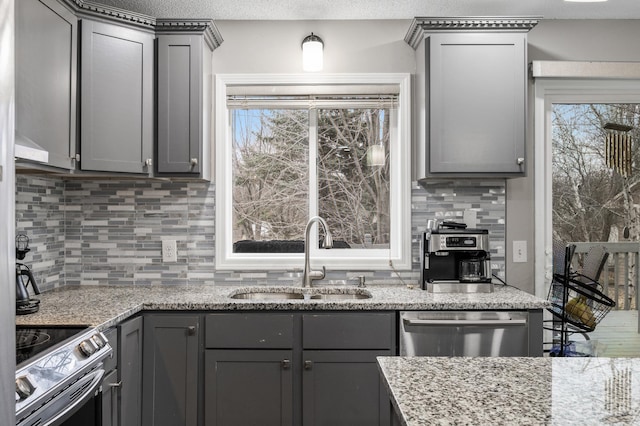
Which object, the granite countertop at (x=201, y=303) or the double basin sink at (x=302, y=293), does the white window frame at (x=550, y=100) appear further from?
the double basin sink at (x=302, y=293)

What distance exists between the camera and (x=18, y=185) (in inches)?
100

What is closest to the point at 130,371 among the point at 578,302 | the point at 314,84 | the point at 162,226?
the point at 162,226

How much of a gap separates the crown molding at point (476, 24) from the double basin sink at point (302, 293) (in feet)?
4.85

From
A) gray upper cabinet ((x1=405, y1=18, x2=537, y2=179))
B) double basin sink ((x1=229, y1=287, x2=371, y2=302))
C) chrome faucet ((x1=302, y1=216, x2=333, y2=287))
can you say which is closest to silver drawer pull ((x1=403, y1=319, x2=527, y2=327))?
double basin sink ((x1=229, y1=287, x2=371, y2=302))

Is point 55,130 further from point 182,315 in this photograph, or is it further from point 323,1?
point 323,1

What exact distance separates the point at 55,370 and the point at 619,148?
316cm

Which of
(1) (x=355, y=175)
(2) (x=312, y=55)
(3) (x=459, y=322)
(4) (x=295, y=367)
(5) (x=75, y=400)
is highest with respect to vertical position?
(2) (x=312, y=55)

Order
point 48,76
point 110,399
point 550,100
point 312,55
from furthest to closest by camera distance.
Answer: point 550,100, point 312,55, point 48,76, point 110,399

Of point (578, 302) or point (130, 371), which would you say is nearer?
point (130, 371)

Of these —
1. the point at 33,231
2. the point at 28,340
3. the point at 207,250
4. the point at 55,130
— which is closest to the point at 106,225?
the point at 33,231

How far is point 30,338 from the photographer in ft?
5.83

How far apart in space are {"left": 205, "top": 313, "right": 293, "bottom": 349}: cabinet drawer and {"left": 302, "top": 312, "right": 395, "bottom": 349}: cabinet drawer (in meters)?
0.09

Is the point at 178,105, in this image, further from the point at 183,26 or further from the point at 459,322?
the point at 459,322

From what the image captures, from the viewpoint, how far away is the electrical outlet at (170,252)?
3.01 meters
